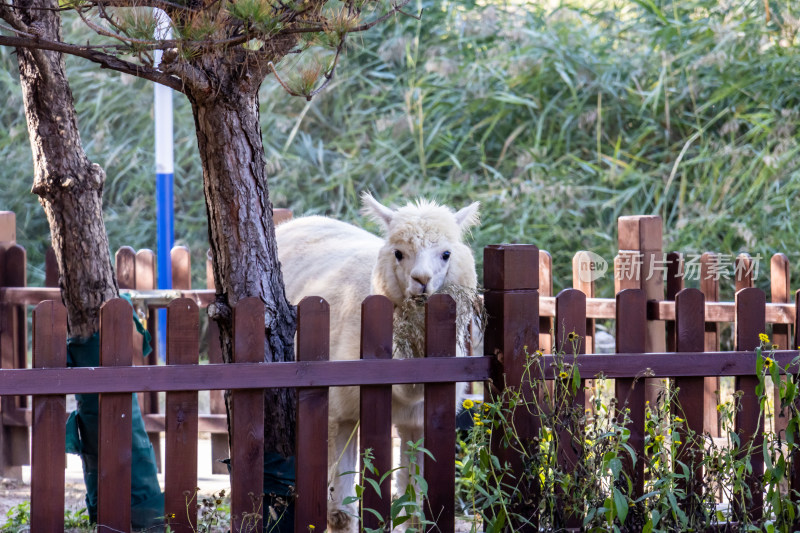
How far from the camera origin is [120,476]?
270 centimetres

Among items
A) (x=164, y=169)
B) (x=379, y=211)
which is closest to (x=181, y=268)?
(x=164, y=169)

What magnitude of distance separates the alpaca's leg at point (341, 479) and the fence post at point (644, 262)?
1708mm

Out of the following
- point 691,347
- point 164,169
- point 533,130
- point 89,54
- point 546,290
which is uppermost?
point 533,130

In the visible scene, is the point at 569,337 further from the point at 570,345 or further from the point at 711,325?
the point at 711,325

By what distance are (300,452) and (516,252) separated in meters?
0.93

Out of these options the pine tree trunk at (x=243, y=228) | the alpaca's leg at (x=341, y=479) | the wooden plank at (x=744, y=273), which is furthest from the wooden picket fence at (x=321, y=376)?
the wooden plank at (x=744, y=273)

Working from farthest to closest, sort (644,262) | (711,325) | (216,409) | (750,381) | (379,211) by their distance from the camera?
(216,409) → (711,325) → (644,262) → (379,211) → (750,381)

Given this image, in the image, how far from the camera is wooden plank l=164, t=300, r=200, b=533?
2.69 m

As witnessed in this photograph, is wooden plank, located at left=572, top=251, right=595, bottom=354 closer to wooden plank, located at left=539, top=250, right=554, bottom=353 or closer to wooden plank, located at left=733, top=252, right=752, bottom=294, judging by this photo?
wooden plank, located at left=539, top=250, right=554, bottom=353

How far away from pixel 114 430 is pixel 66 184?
4.24ft

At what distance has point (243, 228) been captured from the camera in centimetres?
308

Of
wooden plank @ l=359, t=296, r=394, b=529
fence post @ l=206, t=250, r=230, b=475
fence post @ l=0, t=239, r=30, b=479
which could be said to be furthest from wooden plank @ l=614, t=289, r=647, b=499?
fence post @ l=0, t=239, r=30, b=479

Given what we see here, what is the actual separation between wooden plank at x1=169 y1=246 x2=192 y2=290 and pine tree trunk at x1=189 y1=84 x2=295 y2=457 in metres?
2.43

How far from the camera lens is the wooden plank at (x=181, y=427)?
2.69m
